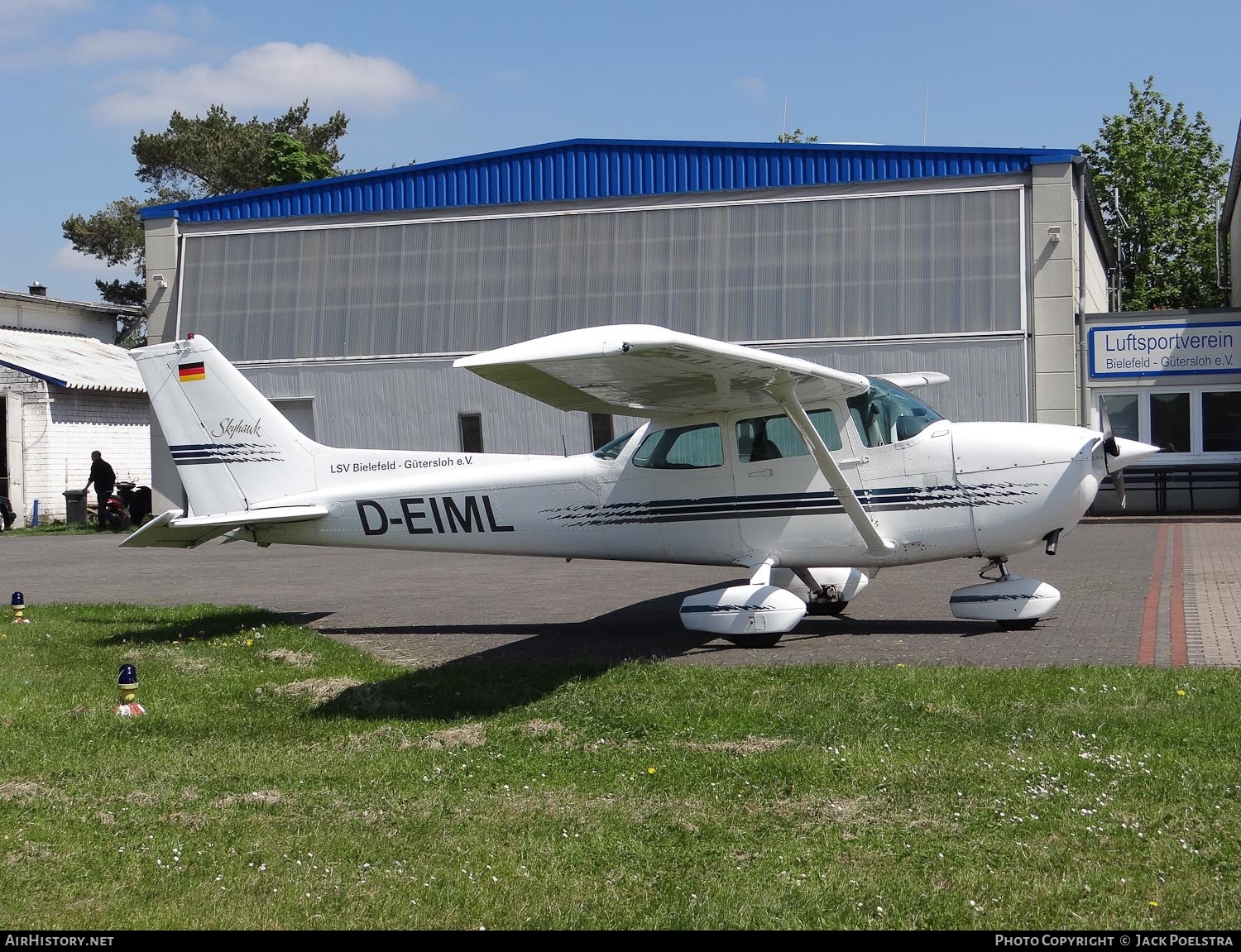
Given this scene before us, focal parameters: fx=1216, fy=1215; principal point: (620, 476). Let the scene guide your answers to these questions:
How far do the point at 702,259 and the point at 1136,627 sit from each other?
1692cm

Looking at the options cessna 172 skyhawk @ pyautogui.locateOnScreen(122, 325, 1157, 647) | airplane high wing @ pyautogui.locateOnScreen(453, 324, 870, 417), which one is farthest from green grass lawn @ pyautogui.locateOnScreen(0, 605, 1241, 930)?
airplane high wing @ pyautogui.locateOnScreen(453, 324, 870, 417)

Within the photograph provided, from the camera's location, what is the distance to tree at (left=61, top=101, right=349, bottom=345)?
5928 cm

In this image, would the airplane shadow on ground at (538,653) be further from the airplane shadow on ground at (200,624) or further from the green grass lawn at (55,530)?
the green grass lawn at (55,530)

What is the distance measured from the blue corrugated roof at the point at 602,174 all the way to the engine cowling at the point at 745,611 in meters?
16.9

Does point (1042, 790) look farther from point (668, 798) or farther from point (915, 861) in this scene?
point (668, 798)

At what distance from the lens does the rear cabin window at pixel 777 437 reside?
413 inches

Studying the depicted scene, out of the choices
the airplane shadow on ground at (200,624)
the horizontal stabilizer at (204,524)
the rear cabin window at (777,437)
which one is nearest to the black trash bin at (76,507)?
the airplane shadow on ground at (200,624)

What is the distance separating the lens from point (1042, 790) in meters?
5.58

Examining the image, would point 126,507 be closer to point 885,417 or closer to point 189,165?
point 885,417

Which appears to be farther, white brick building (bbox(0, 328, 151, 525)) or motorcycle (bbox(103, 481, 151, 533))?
white brick building (bbox(0, 328, 151, 525))

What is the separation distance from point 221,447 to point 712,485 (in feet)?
15.8

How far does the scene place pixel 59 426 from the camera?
30422mm

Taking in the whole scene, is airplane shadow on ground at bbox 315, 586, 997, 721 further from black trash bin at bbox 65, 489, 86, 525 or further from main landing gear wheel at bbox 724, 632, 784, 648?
black trash bin at bbox 65, 489, 86, 525

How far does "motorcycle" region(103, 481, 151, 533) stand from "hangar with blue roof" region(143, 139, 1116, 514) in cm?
88
